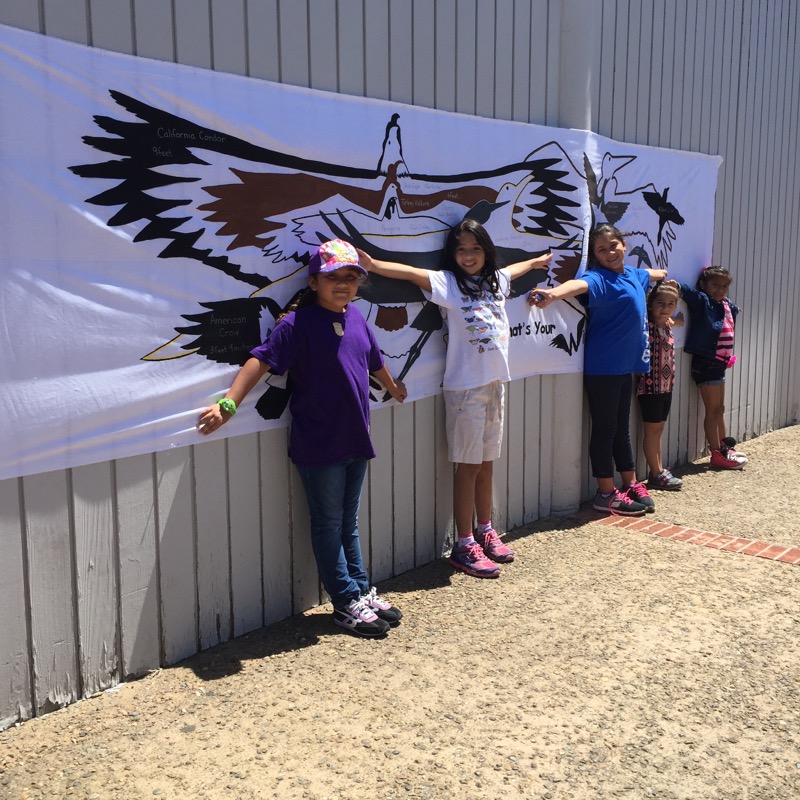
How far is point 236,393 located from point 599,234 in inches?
123

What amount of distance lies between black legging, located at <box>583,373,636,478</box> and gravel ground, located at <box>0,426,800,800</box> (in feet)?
4.28

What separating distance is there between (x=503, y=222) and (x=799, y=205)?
194 inches

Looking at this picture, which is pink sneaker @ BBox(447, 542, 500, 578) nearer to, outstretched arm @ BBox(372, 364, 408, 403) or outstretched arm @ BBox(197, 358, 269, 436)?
outstretched arm @ BBox(372, 364, 408, 403)

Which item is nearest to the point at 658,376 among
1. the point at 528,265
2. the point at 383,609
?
the point at 528,265

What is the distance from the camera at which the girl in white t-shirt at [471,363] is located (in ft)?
15.4

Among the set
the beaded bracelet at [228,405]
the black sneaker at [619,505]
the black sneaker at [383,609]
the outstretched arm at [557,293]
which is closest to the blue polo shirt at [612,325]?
the outstretched arm at [557,293]

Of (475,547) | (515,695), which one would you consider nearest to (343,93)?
(475,547)

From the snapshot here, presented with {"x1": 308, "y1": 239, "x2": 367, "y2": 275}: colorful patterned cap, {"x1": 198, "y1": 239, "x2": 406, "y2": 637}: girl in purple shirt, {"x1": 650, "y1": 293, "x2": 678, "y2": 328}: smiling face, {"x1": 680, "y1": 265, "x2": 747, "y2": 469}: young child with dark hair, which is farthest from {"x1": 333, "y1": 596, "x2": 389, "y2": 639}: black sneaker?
{"x1": 680, "y1": 265, "x2": 747, "y2": 469}: young child with dark hair

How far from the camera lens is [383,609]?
411 cm

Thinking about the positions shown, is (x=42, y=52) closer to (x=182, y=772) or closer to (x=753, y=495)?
(x=182, y=772)

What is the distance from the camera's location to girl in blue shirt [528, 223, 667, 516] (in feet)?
19.1

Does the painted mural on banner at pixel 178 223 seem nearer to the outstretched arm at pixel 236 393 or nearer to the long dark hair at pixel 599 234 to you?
the outstretched arm at pixel 236 393

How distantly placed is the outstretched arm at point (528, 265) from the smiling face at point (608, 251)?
1.63 ft

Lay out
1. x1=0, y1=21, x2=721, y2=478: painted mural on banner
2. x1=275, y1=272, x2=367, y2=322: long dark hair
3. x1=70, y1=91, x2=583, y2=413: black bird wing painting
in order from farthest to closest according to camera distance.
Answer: x1=275, y1=272, x2=367, y2=322: long dark hair → x1=70, y1=91, x2=583, y2=413: black bird wing painting → x1=0, y1=21, x2=721, y2=478: painted mural on banner
